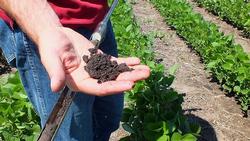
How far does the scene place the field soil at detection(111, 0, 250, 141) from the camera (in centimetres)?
384

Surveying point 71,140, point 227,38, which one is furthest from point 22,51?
point 227,38

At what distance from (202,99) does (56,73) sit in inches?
118

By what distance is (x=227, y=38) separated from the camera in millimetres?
4996

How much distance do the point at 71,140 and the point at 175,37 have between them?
4971 millimetres

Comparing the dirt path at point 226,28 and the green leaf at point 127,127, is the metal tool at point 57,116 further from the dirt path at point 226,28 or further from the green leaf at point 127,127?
the dirt path at point 226,28

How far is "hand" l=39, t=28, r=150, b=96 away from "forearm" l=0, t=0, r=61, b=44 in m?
0.04

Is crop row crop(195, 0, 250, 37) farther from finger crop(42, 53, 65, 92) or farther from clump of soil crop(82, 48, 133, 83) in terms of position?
finger crop(42, 53, 65, 92)

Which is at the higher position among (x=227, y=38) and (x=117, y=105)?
(x=117, y=105)

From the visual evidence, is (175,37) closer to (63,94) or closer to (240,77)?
(240,77)

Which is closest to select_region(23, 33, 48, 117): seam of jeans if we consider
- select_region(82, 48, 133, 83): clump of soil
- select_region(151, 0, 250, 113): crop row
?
select_region(82, 48, 133, 83): clump of soil

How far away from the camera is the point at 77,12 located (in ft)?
6.48

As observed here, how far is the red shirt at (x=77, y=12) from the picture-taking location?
1.95 m

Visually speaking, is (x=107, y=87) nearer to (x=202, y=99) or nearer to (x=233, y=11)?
(x=202, y=99)

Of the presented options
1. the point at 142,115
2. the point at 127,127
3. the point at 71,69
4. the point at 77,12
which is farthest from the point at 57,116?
the point at 142,115
